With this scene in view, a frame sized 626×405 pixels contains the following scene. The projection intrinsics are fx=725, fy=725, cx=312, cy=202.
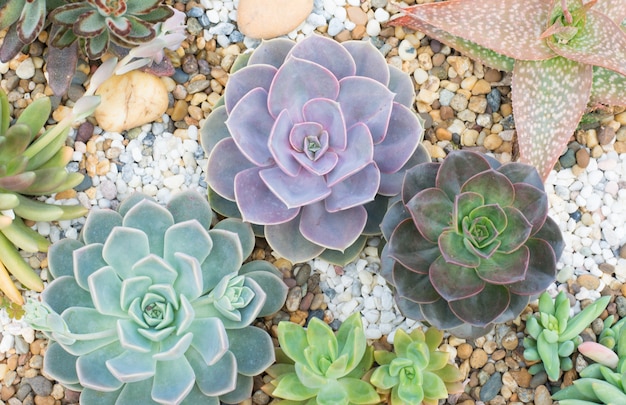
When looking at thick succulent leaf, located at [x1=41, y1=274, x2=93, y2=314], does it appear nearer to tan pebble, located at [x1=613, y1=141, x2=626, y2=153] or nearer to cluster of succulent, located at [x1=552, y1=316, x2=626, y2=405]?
cluster of succulent, located at [x1=552, y1=316, x2=626, y2=405]

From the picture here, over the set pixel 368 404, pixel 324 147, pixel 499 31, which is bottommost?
pixel 368 404

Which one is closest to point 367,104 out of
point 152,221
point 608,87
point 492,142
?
point 492,142

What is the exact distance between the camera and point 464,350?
194cm

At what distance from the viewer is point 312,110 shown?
1.72 metres

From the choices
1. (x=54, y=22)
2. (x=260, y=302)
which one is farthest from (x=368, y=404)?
(x=54, y=22)

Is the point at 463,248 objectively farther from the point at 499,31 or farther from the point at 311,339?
the point at 499,31

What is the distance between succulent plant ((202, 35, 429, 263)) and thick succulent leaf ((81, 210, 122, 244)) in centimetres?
27

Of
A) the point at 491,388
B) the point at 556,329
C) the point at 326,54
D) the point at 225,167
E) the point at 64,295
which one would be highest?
the point at 326,54

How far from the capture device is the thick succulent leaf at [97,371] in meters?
1.66

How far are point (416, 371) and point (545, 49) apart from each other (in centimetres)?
89

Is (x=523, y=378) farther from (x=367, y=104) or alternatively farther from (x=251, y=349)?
(x=367, y=104)

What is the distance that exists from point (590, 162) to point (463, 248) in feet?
2.12

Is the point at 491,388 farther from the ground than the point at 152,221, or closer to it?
closer to it

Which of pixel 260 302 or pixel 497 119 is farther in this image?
pixel 497 119
